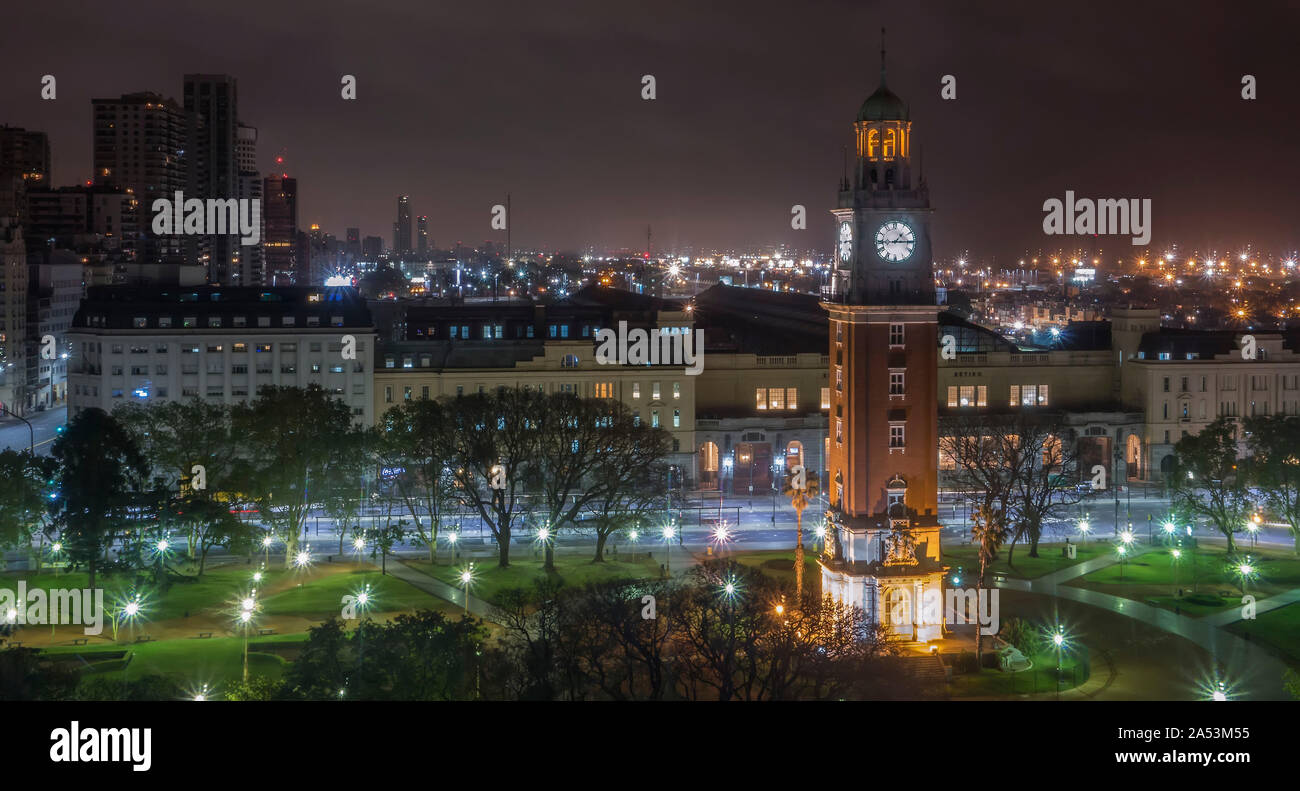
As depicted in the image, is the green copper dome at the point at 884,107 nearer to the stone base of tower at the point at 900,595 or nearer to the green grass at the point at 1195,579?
the stone base of tower at the point at 900,595

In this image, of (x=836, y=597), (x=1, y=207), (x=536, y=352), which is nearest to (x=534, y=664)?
(x=836, y=597)

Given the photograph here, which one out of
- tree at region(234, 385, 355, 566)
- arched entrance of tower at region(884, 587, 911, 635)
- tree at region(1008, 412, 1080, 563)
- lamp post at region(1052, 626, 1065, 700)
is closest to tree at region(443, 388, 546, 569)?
tree at region(234, 385, 355, 566)

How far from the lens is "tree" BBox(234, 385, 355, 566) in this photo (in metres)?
68.9

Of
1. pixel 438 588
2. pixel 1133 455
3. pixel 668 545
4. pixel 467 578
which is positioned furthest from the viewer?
pixel 1133 455

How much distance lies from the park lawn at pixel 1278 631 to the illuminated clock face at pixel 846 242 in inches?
825

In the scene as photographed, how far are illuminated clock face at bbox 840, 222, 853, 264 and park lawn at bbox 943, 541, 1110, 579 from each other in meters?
15.2

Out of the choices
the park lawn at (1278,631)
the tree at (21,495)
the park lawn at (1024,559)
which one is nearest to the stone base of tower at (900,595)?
the park lawn at (1024,559)

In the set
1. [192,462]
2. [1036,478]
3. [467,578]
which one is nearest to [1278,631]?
[1036,478]

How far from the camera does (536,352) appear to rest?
95.4 metres

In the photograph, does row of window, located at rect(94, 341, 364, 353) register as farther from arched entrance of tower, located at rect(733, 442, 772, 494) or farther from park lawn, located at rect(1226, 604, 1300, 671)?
park lawn, located at rect(1226, 604, 1300, 671)

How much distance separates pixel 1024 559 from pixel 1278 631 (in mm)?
16395

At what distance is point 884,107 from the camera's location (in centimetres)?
5762

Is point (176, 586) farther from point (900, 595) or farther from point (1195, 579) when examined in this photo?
point (1195, 579)
